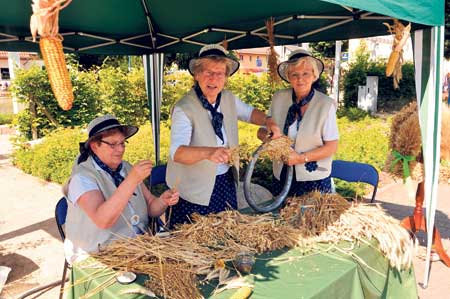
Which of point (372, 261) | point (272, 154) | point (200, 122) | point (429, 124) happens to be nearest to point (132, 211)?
point (200, 122)

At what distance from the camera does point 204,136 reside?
8.31 feet

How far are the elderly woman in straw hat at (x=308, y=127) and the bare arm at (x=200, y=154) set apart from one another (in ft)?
1.80

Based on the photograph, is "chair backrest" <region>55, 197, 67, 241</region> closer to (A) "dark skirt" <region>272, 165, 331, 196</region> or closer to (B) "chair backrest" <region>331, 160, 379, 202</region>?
(A) "dark skirt" <region>272, 165, 331, 196</region>

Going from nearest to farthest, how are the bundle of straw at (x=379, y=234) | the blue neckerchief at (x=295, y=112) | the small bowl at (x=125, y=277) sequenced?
the small bowl at (x=125, y=277), the bundle of straw at (x=379, y=234), the blue neckerchief at (x=295, y=112)

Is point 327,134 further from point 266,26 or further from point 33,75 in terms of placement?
point 33,75

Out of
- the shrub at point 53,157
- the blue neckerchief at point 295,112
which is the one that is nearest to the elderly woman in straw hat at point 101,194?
the blue neckerchief at point 295,112

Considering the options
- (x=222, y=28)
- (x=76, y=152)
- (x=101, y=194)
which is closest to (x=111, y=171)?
(x=101, y=194)

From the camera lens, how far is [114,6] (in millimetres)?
3771

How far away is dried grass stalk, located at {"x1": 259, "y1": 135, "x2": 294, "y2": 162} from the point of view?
247 centimetres

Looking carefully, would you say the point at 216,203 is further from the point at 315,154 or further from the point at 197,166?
the point at 315,154

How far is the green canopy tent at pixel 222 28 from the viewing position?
8.19 feet

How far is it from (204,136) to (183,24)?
215 cm

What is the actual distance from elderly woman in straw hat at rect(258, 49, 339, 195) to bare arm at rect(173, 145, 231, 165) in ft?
1.80

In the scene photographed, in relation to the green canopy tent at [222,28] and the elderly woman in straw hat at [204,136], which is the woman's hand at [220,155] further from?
the green canopy tent at [222,28]
